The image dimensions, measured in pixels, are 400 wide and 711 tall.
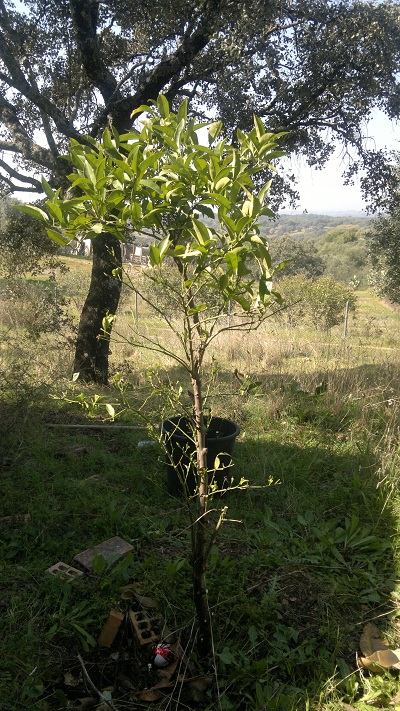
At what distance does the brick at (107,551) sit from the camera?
257 cm

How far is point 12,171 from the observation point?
6.30 metres

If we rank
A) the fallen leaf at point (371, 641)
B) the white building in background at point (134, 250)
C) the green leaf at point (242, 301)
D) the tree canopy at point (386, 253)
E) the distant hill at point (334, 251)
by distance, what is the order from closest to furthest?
the green leaf at point (242, 301) → the fallen leaf at point (371, 641) → the white building in background at point (134, 250) → the tree canopy at point (386, 253) → the distant hill at point (334, 251)

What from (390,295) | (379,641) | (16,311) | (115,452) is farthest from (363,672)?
(390,295)

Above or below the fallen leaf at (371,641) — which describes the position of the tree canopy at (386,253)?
above

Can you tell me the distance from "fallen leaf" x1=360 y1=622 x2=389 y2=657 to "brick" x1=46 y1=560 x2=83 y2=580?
1387 mm

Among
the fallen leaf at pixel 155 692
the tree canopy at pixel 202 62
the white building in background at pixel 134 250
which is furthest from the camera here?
the tree canopy at pixel 202 62

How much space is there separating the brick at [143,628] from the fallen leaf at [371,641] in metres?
0.93

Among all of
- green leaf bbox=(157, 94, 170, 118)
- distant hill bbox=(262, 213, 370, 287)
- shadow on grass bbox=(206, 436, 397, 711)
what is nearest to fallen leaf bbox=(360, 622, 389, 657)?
shadow on grass bbox=(206, 436, 397, 711)

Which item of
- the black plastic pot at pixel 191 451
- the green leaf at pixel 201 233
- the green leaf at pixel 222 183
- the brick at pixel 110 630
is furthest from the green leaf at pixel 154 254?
the black plastic pot at pixel 191 451

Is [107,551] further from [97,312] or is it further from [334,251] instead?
[334,251]

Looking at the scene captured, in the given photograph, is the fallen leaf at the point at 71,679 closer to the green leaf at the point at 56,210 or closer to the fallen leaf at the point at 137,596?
the fallen leaf at the point at 137,596

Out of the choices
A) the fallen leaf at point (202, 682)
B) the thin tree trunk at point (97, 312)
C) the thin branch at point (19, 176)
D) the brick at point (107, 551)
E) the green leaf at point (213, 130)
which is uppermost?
the thin branch at point (19, 176)

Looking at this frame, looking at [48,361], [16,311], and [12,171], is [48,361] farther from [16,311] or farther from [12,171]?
[12,171]

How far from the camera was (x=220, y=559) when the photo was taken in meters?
2.68
